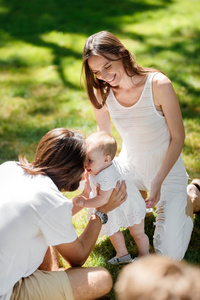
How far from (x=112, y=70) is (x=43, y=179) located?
106cm

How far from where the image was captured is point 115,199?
2.64 m

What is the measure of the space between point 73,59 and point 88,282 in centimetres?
459

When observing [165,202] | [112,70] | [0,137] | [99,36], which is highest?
[99,36]

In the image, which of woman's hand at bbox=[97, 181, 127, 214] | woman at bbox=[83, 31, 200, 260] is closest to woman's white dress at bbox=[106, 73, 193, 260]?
woman at bbox=[83, 31, 200, 260]

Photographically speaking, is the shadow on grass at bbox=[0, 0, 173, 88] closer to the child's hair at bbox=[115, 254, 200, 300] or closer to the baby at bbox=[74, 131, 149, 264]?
the baby at bbox=[74, 131, 149, 264]

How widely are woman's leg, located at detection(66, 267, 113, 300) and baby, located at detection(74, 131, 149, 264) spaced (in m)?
0.45

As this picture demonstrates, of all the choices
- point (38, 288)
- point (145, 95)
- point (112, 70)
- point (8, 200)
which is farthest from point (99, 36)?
point (38, 288)

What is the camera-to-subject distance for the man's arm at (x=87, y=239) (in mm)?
2328

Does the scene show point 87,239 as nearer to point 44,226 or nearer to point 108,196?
point 108,196

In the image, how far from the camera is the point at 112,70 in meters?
2.86

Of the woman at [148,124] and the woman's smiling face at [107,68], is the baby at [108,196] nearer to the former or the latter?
the woman at [148,124]

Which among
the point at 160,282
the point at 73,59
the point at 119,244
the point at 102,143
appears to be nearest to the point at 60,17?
the point at 73,59

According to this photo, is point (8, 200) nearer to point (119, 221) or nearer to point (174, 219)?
point (119, 221)

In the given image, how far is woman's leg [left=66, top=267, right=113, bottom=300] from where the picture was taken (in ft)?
7.45
